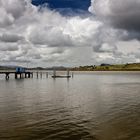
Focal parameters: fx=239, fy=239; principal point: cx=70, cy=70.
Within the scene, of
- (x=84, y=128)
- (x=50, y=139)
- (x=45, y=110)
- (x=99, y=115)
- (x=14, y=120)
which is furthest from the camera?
(x=45, y=110)

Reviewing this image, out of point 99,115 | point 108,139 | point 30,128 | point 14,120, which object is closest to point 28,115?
point 14,120

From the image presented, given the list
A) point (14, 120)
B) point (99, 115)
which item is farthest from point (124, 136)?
point (14, 120)

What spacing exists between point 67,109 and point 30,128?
32.7ft

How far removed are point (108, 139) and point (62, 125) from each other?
17.4 ft

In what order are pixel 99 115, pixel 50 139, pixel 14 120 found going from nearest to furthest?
pixel 50 139
pixel 14 120
pixel 99 115

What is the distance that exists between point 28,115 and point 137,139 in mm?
12619

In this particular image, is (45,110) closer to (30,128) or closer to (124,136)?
(30,128)

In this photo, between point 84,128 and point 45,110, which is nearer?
point 84,128

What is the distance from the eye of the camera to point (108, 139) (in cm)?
1739

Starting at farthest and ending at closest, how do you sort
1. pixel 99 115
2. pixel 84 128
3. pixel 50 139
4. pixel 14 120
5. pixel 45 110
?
pixel 45 110 → pixel 99 115 → pixel 14 120 → pixel 84 128 → pixel 50 139

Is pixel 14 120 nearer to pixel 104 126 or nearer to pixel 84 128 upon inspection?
pixel 84 128

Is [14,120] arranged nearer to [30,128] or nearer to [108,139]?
[30,128]

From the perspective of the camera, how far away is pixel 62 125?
21406 millimetres

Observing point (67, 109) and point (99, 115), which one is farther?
point (67, 109)
